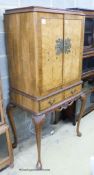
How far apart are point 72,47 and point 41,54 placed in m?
0.47

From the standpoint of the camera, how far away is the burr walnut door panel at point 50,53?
168cm

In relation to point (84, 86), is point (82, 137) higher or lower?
lower

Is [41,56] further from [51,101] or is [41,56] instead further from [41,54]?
[51,101]

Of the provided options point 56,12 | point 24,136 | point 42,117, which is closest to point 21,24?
point 56,12

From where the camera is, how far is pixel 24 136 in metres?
2.50

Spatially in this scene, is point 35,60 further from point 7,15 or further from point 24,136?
point 24,136

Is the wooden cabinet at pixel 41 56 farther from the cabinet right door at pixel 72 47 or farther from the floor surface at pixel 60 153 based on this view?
the floor surface at pixel 60 153

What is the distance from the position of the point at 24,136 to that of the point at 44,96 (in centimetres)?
87

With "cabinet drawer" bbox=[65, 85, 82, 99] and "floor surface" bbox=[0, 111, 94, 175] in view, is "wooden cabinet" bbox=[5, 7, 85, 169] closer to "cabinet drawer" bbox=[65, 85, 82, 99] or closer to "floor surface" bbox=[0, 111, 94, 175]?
"cabinet drawer" bbox=[65, 85, 82, 99]

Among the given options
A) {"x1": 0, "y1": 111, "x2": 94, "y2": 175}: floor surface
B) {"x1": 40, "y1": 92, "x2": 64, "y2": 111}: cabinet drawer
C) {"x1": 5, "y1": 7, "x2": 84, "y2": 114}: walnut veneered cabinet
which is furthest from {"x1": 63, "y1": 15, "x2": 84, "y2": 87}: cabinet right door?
{"x1": 0, "y1": 111, "x2": 94, "y2": 175}: floor surface

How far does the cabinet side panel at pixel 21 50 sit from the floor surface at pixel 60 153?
77 cm

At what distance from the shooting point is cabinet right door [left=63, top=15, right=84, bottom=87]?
6.31 ft

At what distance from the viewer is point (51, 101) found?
1.95 meters

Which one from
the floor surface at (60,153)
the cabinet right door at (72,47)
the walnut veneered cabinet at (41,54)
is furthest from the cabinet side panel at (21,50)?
the floor surface at (60,153)
